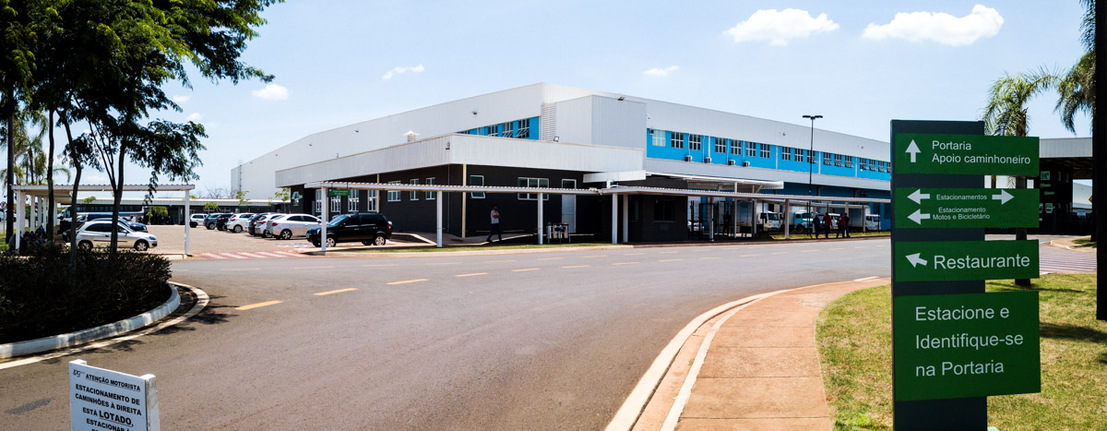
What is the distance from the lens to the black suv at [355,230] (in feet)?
101

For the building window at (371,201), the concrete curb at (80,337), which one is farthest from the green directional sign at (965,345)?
the building window at (371,201)

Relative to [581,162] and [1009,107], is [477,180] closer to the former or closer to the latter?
[581,162]

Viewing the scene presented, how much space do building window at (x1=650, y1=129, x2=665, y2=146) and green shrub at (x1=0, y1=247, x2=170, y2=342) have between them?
42999 mm

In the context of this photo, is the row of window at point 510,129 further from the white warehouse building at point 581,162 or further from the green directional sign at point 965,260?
the green directional sign at point 965,260

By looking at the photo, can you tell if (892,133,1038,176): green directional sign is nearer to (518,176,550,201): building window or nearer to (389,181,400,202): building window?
(518,176,550,201): building window

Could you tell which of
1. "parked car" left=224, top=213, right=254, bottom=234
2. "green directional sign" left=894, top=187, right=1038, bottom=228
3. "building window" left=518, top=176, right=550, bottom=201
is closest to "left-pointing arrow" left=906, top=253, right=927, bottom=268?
"green directional sign" left=894, top=187, right=1038, bottom=228

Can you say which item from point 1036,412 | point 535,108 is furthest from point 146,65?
point 535,108

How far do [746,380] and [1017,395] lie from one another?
7.13ft

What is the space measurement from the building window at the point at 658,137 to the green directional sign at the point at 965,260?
47.6 meters

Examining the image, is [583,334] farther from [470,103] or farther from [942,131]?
[470,103]

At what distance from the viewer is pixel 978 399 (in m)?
4.52

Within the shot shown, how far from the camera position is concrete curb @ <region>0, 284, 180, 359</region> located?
7844 mm

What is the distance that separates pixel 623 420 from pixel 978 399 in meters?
2.45

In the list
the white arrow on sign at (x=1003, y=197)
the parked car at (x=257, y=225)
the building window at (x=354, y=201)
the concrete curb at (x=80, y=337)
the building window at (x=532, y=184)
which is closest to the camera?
the white arrow on sign at (x=1003, y=197)
